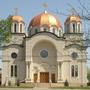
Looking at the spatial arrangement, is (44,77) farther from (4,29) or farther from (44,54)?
(4,29)

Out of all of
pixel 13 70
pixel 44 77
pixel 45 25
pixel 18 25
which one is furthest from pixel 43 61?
pixel 18 25

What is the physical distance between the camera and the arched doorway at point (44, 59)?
4997cm

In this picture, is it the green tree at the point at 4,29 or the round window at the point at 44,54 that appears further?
the round window at the point at 44,54

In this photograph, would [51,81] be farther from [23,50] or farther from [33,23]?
[33,23]

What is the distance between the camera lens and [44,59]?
165 feet

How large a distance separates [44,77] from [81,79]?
5.47 meters

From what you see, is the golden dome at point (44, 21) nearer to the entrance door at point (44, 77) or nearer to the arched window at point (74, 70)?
the arched window at point (74, 70)

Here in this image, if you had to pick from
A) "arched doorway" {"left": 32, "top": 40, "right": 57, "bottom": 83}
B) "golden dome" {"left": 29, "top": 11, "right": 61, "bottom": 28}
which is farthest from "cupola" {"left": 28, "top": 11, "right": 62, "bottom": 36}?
"arched doorway" {"left": 32, "top": 40, "right": 57, "bottom": 83}

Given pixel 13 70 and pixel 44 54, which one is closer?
→ pixel 13 70

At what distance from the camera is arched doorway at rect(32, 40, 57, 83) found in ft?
164

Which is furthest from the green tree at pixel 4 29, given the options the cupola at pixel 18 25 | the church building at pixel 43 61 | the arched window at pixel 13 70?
the cupola at pixel 18 25

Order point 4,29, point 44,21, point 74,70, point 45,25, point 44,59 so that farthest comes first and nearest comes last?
1. point 44,21
2. point 45,25
3. point 44,59
4. point 74,70
5. point 4,29

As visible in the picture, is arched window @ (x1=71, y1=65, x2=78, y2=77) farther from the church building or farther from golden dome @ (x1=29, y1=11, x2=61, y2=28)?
golden dome @ (x1=29, y1=11, x2=61, y2=28)

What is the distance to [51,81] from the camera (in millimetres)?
49250
